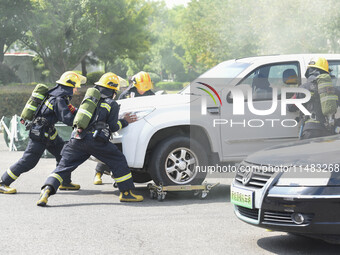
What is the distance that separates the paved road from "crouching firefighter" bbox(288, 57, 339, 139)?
4.76 ft

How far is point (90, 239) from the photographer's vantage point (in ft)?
20.0

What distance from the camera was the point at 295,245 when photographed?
5.84m

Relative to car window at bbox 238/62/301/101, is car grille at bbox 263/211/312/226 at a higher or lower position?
lower

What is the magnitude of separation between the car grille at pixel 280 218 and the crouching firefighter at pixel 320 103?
8.79 feet

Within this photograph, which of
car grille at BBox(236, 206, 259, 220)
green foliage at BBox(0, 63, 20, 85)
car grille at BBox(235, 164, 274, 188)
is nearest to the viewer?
car grille at BBox(235, 164, 274, 188)

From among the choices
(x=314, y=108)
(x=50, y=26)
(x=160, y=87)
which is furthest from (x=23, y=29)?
(x=160, y=87)

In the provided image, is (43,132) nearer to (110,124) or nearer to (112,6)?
(110,124)

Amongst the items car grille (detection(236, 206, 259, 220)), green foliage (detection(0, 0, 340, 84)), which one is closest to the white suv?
car grille (detection(236, 206, 259, 220))

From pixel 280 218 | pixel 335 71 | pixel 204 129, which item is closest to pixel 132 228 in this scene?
pixel 280 218

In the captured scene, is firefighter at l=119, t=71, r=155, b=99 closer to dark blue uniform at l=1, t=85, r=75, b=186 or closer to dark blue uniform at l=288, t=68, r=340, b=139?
dark blue uniform at l=1, t=85, r=75, b=186

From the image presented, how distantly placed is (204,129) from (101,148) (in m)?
1.39

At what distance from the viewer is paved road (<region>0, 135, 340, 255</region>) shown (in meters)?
5.74

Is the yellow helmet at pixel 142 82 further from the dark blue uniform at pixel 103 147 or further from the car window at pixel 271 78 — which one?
the car window at pixel 271 78

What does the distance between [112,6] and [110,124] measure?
2291 cm
